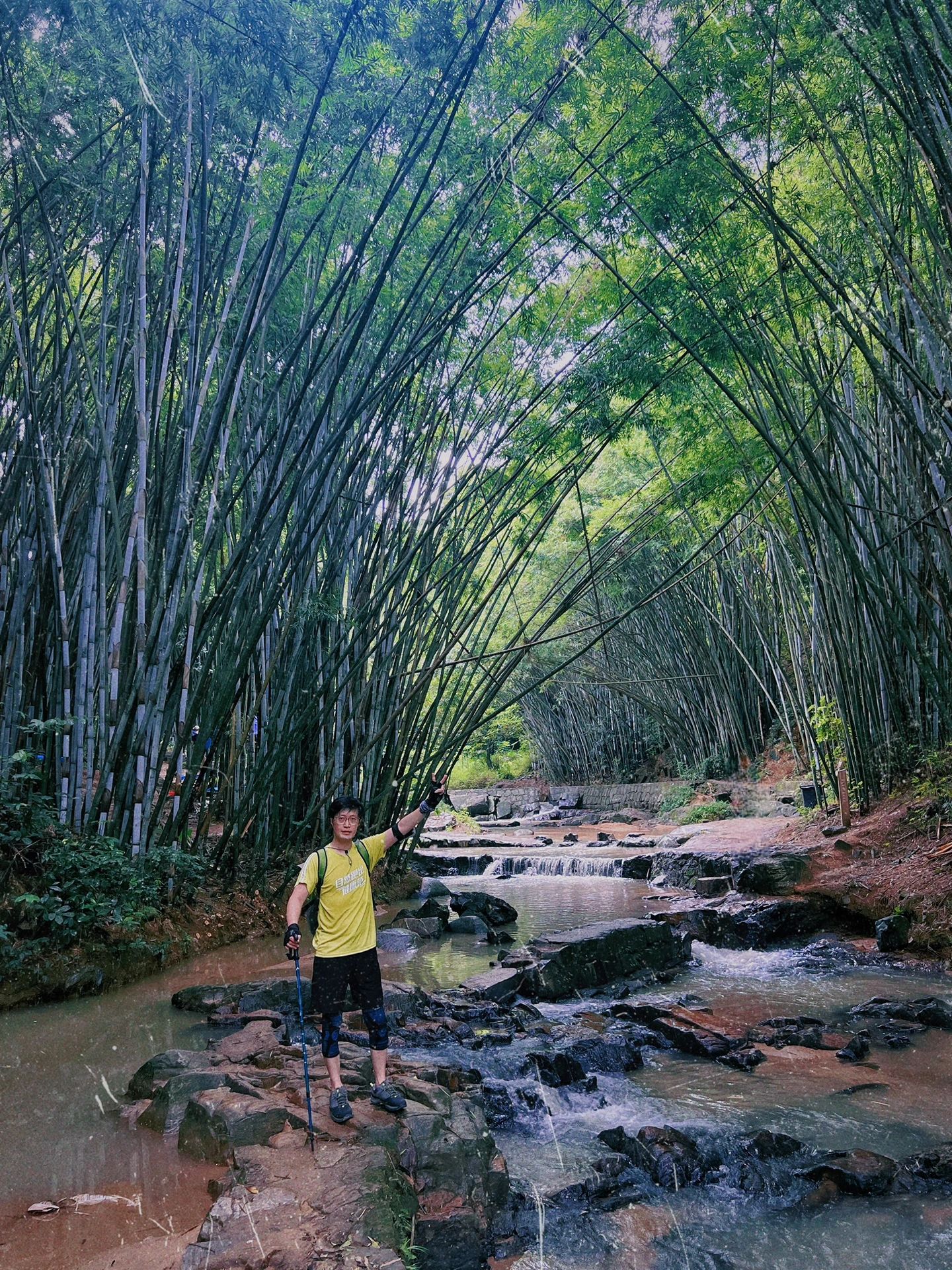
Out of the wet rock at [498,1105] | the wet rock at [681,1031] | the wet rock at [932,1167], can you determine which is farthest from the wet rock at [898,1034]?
the wet rock at [498,1105]

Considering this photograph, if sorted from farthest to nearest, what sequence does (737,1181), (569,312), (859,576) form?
(569,312) < (859,576) < (737,1181)

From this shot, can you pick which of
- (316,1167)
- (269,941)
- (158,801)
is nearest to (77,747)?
(158,801)

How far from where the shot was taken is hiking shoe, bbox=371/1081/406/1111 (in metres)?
1.91

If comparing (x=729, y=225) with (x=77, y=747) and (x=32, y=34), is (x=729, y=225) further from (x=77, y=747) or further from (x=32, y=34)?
(x=77, y=747)

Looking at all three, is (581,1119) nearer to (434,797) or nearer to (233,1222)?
(434,797)

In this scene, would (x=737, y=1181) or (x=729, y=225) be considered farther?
(x=729, y=225)

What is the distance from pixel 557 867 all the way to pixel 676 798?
3.53 m

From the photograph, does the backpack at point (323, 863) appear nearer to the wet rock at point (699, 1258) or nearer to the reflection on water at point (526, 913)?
the wet rock at point (699, 1258)

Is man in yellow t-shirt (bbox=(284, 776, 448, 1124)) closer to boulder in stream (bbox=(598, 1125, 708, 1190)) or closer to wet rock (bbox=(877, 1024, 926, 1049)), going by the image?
boulder in stream (bbox=(598, 1125, 708, 1190))

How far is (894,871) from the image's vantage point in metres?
4.39

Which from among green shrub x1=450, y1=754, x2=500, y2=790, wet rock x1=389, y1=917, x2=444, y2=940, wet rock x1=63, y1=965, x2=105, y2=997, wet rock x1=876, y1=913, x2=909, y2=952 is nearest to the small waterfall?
wet rock x1=389, y1=917, x2=444, y2=940

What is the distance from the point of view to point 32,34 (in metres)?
2.98

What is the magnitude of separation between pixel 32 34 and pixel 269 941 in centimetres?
416

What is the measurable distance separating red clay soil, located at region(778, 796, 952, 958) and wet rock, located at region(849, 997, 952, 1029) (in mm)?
664
